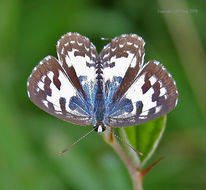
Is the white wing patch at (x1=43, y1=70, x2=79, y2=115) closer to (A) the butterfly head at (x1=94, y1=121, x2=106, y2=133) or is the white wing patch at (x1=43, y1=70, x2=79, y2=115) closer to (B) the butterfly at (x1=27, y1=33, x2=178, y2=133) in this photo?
(B) the butterfly at (x1=27, y1=33, x2=178, y2=133)

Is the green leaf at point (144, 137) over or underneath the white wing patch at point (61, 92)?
underneath

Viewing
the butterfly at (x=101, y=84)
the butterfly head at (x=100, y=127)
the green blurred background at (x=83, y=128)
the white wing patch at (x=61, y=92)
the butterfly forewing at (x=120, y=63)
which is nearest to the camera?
the butterfly head at (x=100, y=127)

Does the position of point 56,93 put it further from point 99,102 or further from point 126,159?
point 126,159

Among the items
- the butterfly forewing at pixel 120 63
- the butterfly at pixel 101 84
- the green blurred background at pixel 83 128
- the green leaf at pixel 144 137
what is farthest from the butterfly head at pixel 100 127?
the green blurred background at pixel 83 128

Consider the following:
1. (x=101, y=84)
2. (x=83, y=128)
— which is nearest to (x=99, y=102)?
(x=101, y=84)

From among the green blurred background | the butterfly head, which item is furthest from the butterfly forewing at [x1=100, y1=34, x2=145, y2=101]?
the green blurred background

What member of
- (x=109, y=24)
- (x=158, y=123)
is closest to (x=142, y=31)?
(x=109, y=24)

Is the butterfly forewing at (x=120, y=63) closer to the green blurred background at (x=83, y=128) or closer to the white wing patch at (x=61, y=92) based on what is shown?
the white wing patch at (x=61, y=92)
